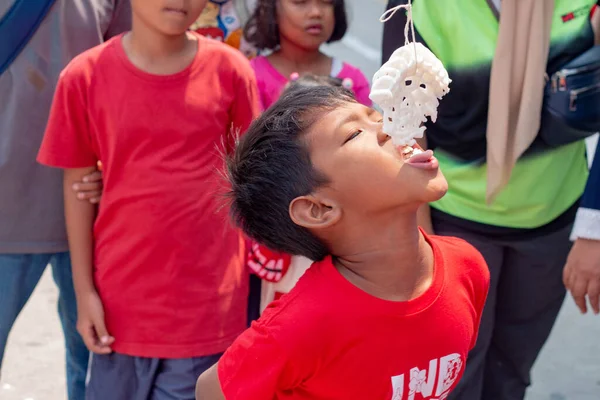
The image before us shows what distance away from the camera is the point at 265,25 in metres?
3.14

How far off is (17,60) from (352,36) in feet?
21.1

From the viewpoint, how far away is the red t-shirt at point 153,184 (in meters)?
2.31

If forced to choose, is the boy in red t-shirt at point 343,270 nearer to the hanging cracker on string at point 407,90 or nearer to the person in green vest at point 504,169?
the hanging cracker on string at point 407,90

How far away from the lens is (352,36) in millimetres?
8609

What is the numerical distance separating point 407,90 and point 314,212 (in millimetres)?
298

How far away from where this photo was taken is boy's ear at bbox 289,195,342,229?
67.3 inches

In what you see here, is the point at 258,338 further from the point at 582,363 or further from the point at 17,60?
the point at 582,363

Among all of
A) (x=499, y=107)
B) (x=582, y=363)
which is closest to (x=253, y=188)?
(x=499, y=107)

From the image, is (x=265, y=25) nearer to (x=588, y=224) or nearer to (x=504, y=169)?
(x=504, y=169)

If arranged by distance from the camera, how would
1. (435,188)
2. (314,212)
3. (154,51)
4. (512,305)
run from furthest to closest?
1. (512,305)
2. (154,51)
3. (314,212)
4. (435,188)

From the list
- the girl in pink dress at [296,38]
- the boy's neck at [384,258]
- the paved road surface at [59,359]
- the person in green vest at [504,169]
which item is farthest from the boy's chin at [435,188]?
the paved road surface at [59,359]

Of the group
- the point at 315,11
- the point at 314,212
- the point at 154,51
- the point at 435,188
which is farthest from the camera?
the point at 315,11

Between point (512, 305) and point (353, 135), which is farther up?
point (353, 135)

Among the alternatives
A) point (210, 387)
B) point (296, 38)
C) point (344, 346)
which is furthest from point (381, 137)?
point (296, 38)
